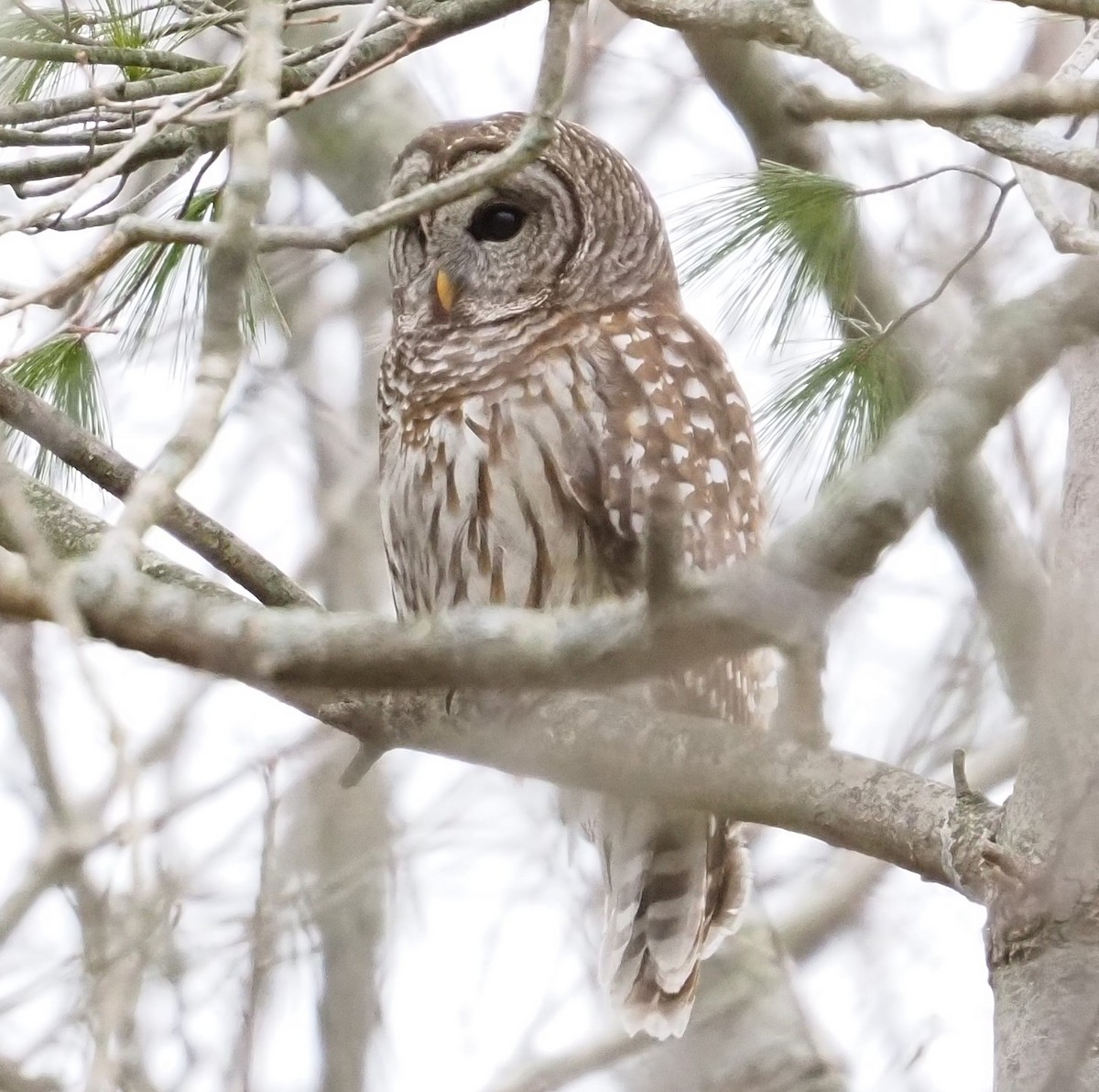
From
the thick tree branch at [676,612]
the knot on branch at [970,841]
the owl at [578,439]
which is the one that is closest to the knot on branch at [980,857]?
the knot on branch at [970,841]

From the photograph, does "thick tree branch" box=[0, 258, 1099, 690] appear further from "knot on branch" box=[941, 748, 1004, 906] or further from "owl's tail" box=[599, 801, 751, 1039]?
"owl's tail" box=[599, 801, 751, 1039]

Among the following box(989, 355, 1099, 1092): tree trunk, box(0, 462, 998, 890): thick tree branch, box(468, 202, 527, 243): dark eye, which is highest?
box(468, 202, 527, 243): dark eye

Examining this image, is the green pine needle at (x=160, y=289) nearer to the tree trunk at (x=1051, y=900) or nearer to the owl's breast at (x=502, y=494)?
the owl's breast at (x=502, y=494)

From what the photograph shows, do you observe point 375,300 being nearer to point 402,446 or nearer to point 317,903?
point 402,446

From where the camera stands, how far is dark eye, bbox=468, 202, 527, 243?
4.68 metres

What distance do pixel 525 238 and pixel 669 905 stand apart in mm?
1853

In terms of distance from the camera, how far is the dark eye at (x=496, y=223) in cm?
468

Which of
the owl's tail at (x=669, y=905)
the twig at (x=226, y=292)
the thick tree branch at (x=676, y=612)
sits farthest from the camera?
the owl's tail at (x=669, y=905)

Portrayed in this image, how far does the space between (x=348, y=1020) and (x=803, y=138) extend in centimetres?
255

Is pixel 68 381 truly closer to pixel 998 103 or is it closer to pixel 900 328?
pixel 900 328

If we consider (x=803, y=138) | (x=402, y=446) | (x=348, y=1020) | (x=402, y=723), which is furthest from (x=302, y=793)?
(x=803, y=138)

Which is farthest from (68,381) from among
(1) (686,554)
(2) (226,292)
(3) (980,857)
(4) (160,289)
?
(3) (980,857)

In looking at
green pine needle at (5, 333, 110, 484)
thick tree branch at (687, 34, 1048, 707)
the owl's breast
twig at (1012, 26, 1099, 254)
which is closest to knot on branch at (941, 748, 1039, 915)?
thick tree branch at (687, 34, 1048, 707)

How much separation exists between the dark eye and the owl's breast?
520 millimetres
